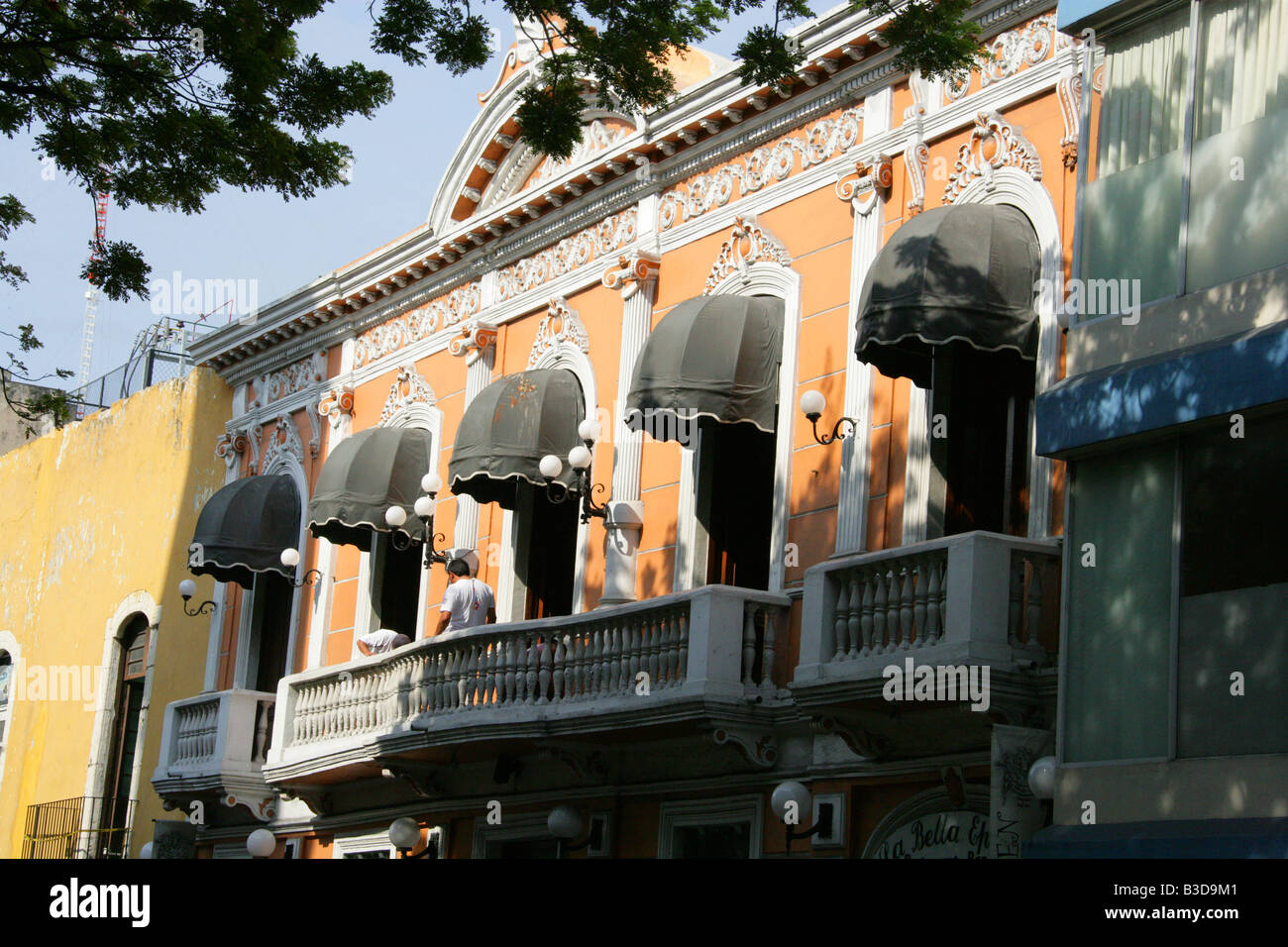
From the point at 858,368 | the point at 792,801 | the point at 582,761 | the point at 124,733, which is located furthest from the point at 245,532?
the point at 792,801

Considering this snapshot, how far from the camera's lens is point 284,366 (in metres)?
22.6

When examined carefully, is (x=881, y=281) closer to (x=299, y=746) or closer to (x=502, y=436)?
(x=502, y=436)

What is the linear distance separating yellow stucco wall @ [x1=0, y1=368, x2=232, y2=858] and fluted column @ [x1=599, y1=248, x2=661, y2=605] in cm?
829

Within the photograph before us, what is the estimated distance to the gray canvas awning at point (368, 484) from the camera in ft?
61.2

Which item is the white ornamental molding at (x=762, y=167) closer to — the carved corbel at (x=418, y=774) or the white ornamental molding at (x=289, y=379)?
the carved corbel at (x=418, y=774)

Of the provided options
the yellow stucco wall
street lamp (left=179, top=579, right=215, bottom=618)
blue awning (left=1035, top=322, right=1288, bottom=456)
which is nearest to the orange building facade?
street lamp (left=179, top=579, right=215, bottom=618)

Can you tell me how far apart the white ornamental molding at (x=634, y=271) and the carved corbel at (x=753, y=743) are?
460 centimetres

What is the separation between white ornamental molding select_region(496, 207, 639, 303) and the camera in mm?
17266

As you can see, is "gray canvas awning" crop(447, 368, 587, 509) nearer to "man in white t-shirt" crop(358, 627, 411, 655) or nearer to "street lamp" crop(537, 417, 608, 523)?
"street lamp" crop(537, 417, 608, 523)

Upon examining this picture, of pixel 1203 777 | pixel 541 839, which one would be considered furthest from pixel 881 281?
pixel 541 839

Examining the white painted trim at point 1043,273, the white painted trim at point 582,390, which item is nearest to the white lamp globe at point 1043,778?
the white painted trim at point 1043,273

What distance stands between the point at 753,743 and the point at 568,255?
602cm

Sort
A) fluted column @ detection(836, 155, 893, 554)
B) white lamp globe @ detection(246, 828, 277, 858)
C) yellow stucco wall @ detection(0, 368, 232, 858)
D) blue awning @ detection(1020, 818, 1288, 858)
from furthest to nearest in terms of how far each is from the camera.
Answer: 1. yellow stucco wall @ detection(0, 368, 232, 858)
2. white lamp globe @ detection(246, 828, 277, 858)
3. fluted column @ detection(836, 155, 893, 554)
4. blue awning @ detection(1020, 818, 1288, 858)

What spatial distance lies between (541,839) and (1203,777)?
8.01 m
